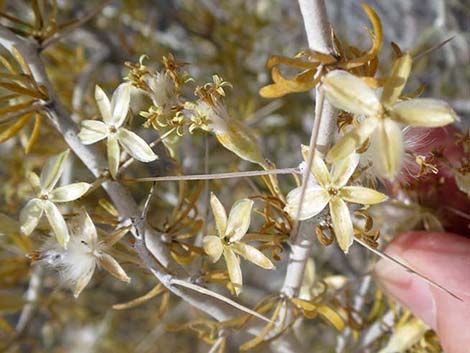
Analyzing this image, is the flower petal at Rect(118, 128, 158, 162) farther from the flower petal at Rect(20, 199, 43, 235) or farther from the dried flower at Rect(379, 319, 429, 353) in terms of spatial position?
the dried flower at Rect(379, 319, 429, 353)

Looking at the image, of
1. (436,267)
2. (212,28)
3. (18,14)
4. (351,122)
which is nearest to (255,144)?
(351,122)

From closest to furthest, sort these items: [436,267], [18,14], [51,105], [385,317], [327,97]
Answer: [327,97]
[51,105]
[436,267]
[385,317]
[18,14]

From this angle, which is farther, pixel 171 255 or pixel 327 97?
pixel 171 255

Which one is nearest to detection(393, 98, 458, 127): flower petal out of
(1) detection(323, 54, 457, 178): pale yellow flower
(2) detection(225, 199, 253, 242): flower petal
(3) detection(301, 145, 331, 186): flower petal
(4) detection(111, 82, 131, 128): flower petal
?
(1) detection(323, 54, 457, 178): pale yellow flower

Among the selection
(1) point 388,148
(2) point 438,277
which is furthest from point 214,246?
(2) point 438,277

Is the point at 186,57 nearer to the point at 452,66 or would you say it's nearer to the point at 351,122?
the point at 452,66

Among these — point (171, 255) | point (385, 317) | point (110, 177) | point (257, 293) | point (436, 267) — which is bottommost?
point (257, 293)

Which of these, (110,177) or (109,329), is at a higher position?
(110,177)

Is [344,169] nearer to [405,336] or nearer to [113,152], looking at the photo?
[113,152]
